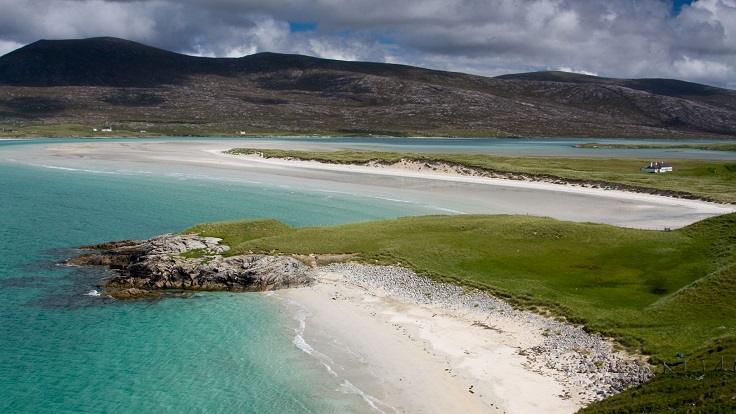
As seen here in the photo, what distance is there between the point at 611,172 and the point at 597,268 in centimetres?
6809

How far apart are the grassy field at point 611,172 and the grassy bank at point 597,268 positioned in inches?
1581

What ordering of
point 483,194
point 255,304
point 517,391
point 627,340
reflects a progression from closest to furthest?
point 517,391 → point 627,340 → point 255,304 → point 483,194

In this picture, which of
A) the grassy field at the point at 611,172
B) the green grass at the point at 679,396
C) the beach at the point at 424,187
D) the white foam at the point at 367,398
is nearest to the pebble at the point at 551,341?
the green grass at the point at 679,396

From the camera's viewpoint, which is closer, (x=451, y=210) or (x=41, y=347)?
(x=41, y=347)

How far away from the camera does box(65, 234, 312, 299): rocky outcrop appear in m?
35.8

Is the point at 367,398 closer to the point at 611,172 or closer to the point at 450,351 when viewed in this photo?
the point at 450,351

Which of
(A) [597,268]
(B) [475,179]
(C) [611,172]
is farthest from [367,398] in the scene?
(C) [611,172]

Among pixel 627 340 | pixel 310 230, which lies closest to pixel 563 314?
pixel 627 340

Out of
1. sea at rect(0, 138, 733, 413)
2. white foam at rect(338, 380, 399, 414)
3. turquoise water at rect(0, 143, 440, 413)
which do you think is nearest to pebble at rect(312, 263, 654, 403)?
white foam at rect(338, 380, 399, 414)

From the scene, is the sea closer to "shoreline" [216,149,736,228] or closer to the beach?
the beach

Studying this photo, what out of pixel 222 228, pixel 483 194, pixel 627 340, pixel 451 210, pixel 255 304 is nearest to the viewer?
pixel 627 340

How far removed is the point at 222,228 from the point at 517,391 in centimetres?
3105

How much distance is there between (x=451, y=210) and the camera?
213ft

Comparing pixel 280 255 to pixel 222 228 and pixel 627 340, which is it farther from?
pixel 627 340
